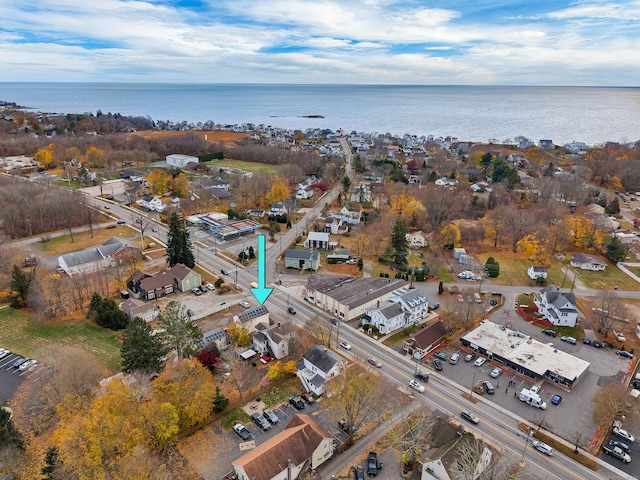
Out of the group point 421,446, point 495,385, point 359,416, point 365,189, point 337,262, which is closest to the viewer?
point 421,446

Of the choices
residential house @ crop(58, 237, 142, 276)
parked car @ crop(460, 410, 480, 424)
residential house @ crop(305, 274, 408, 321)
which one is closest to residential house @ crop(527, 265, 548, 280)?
residential house @ crop(305, 274, 408, 321)

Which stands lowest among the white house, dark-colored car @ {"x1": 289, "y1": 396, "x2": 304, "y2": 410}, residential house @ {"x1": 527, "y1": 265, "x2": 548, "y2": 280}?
dark-colored car @ {"x1": 289, "y1": 396, "x2": 304, "y2": 410}

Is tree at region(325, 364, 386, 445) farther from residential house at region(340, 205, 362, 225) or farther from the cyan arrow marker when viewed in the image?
residential house at region(340, 205, 362, 225)

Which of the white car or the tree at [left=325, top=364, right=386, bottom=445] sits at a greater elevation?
the tree at [left=325, top=364, right=386, bottom=445]

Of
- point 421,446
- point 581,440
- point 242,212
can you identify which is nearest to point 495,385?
point 581,440

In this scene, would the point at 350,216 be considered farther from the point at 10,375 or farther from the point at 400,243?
the point at 10,375

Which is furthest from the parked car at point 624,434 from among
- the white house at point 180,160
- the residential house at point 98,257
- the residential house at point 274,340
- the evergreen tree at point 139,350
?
the white house at point 180,160

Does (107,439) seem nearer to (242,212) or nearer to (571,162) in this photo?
(242,212)
